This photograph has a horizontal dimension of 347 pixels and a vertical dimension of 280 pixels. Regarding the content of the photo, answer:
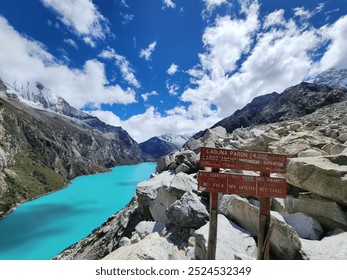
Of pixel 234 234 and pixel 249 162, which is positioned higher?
pixel 249 162

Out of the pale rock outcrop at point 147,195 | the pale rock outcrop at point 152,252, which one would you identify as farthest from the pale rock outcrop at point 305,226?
the pale rock outcrop at point 147,195

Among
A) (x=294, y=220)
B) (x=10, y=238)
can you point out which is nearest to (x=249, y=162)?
(x=294, y=220)

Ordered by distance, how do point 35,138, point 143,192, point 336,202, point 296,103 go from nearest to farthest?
point 336,202 → point 143,192 → point 296,103 → point 35,138

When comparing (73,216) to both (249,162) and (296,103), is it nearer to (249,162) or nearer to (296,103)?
(249,162)

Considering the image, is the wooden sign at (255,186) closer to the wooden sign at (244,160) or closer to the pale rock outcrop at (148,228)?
the wooden sign at (244,160)

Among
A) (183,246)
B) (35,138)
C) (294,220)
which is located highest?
(35,138)
